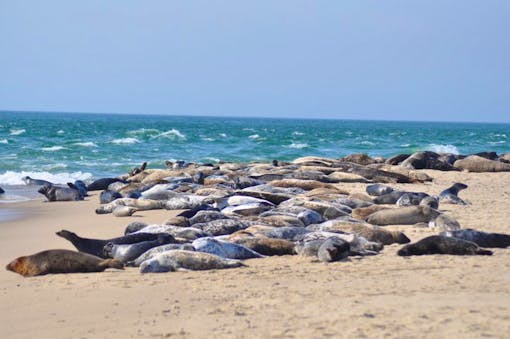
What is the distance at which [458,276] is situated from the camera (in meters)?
6.05

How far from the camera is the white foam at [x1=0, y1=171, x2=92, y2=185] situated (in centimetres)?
1905

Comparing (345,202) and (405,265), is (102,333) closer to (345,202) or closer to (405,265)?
(405,265)

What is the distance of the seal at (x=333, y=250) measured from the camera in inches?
275

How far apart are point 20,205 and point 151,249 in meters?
7.48

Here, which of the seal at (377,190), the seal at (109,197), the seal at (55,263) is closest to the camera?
the seal at (55,263)

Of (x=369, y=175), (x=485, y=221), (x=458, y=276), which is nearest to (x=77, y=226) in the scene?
(x=485, y=221)

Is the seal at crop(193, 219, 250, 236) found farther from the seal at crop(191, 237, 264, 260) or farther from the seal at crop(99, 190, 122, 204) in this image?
the seal at crop(99, 190, 122, 204)

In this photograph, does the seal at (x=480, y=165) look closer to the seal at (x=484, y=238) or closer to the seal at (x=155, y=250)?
the seal at (x=484, y=238)

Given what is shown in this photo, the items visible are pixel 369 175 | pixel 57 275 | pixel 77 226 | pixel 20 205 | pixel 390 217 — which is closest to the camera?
pixel 57 275

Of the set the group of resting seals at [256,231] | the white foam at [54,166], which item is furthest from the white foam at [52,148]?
the group of resting seals at [256,231]

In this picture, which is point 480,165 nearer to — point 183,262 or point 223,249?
point 223,249

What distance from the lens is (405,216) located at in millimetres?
9555

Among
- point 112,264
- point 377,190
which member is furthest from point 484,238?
point 377,190

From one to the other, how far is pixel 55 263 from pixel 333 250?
7.79 feet
